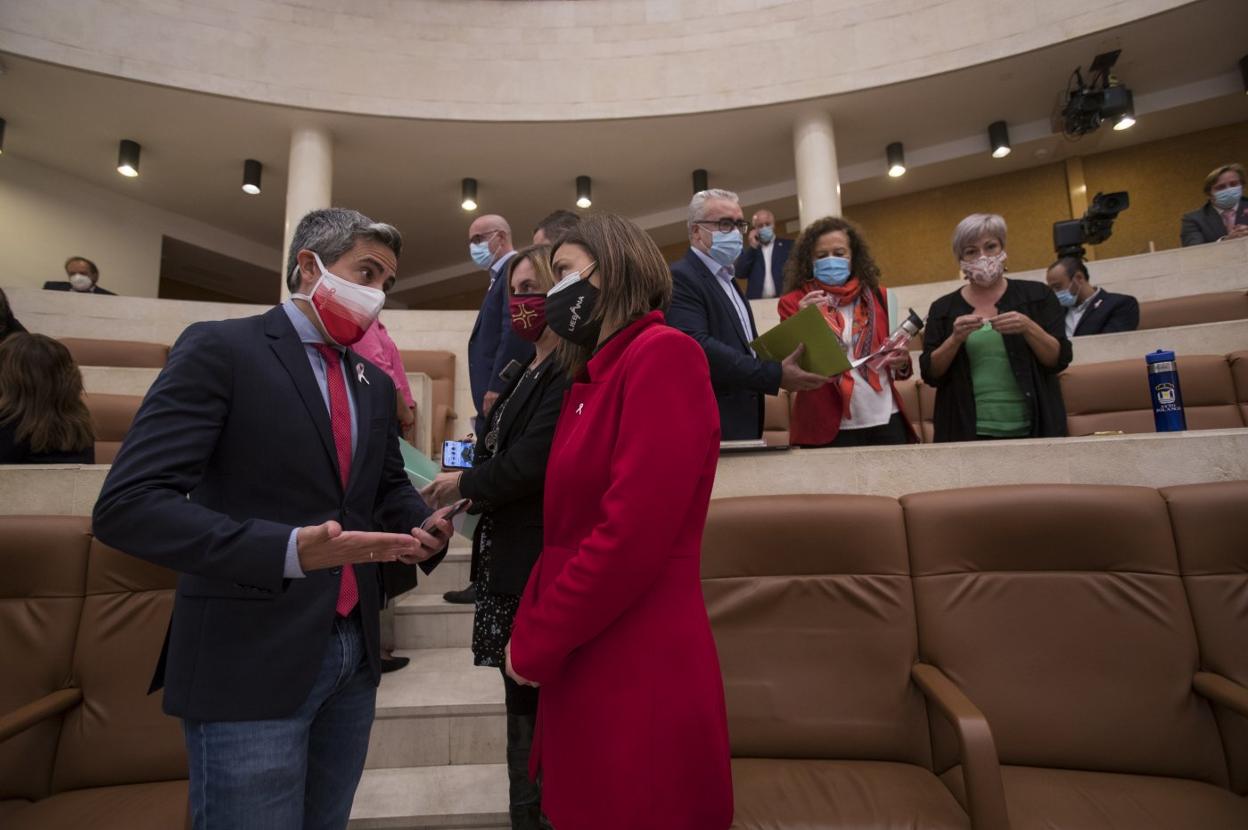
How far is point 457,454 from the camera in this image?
5.68 ft

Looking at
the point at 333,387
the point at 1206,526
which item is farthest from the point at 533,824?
the point at 1206,526

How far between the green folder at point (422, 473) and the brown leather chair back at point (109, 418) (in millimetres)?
2968

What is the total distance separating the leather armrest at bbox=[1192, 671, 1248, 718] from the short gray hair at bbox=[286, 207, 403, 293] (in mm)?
1908

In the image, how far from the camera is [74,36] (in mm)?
5953

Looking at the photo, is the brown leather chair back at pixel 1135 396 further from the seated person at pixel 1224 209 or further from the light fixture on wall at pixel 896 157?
the light fixture on wall at pixel 896 157

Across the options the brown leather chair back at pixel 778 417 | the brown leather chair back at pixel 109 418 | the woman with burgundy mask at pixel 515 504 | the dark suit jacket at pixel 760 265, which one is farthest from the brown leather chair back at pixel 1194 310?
the brown leather chair back at pixel 109 418

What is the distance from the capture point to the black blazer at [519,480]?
1.25 m

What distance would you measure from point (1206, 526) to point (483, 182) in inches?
343

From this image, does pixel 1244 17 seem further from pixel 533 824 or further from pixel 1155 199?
pixel 533 824

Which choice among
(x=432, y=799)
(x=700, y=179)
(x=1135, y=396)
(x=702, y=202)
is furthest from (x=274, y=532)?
(x=700, y=179)

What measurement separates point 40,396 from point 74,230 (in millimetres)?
7843

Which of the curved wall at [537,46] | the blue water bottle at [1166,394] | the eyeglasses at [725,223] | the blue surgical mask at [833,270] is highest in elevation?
the curved wall at [537,46]

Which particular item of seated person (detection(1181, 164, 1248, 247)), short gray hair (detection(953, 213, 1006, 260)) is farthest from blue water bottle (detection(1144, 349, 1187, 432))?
seated person (detection(1181, 164, 1248, 247))

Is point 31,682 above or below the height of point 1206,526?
below
